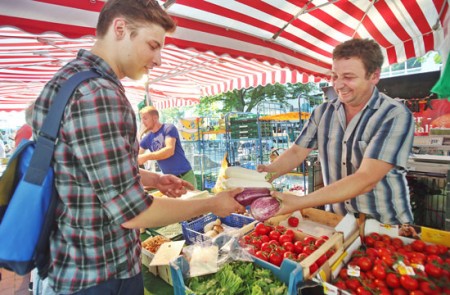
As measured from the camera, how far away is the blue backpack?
901mm

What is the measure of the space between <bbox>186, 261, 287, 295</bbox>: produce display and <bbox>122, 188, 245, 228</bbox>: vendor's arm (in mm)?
399

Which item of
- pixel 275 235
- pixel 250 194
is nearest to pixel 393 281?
pixel 275 235

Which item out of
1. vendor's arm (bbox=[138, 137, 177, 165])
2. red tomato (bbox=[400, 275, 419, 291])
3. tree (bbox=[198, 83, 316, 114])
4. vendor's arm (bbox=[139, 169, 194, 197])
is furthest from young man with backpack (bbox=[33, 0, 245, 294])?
tree (bbox=[198, 83, 316, 114])

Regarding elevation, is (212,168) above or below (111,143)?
below

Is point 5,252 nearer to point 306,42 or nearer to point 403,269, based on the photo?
point 403,269

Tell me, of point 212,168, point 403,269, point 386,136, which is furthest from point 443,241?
point 212,168

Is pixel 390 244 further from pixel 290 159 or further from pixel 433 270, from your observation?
pixel 290 159

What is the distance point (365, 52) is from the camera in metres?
1.85

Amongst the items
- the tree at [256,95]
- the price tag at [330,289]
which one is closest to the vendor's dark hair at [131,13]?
the price tag at [330,289]

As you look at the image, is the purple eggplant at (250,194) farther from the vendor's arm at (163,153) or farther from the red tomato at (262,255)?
the vendor's arm at (163,153)

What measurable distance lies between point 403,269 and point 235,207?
3.35 feet

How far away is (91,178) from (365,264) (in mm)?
1592

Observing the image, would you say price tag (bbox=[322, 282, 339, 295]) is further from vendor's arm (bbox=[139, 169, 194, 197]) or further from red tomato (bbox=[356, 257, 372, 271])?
vendor's arm (bbox=[139, 169, 194, 197])

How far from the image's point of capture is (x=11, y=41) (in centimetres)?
383
